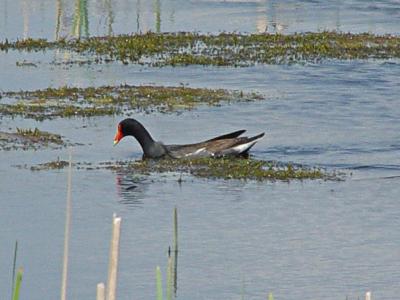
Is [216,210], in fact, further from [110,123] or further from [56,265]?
[110,123]

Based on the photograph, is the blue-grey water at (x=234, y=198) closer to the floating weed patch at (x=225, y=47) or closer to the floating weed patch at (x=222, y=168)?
the floating weed patch at (x=222, y=168)

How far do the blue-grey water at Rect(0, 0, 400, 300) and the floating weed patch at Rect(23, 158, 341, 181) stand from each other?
25 centimetres

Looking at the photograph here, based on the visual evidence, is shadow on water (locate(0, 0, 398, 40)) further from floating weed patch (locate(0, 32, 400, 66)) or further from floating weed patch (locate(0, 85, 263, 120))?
floating weed patch (locate(0, 85, 263, 120))

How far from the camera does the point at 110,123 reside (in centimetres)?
1769

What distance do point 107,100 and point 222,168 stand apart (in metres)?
4.25

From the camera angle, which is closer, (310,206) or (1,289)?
(1,289)

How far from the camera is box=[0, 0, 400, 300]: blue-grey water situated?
10.5 meters

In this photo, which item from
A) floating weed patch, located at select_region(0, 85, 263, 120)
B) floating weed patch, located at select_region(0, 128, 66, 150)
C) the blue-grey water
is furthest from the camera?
floating weed patch, located at select_region(0, 85, 263, 120)

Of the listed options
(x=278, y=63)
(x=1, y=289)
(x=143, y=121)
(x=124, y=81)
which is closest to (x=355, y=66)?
(x=278, y=63)

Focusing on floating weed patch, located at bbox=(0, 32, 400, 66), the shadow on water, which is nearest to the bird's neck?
floating weed patch, located at bbox=(0, 32, 400, 66)

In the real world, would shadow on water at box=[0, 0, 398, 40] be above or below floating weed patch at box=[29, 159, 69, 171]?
above

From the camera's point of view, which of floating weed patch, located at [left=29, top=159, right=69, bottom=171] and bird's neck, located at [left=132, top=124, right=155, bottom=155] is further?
bird's neck, located at [left=132, top=124, right=155, bottom=155]

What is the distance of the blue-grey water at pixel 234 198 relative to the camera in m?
10.5

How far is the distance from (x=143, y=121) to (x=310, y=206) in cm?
514
